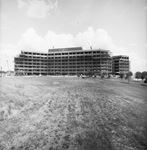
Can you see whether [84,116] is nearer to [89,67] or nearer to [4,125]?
[4,125]

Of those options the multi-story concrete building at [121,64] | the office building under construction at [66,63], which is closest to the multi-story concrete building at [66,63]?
the office building under construction at [66,63]

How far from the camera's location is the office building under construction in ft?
279

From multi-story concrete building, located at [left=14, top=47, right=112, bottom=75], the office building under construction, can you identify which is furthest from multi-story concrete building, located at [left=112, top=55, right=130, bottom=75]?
multi-story concrete building, located at [left=14, top=47, right=112, bottom=75]

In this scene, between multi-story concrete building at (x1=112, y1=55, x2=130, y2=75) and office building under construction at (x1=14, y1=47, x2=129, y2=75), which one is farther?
multi-story concrete building at (x1=112, y1=55, x2=130, y2=75)

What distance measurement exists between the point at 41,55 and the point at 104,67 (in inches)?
2661

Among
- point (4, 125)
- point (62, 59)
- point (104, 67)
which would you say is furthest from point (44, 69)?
point (4, 125)

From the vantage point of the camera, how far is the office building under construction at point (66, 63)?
85.1 meters

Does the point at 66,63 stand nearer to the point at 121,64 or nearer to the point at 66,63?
the point at 66,63

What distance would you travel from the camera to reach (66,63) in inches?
3536

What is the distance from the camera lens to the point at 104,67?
280ft

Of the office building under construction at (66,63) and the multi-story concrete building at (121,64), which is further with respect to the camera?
the multi-story concrete building at (121,64)

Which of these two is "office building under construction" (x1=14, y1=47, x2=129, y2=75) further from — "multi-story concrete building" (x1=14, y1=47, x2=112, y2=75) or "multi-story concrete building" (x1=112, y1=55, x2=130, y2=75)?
"multi-story concrete building" (x1=112, y1=55, x2=130, y2=75)

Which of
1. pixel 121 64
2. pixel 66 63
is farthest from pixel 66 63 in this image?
pixel 121 64

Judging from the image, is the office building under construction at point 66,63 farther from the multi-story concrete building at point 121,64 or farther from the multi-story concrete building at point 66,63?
the multi-story concrete building at point 121,64
